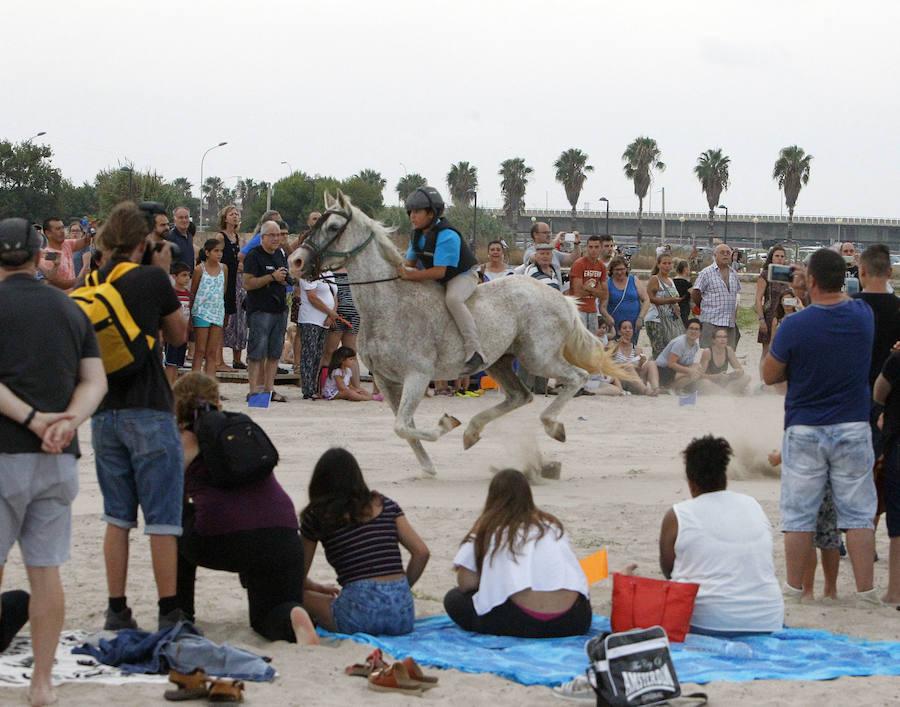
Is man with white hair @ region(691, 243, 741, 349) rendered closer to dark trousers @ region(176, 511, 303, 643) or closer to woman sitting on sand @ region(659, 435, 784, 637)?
woman sitting on sand @ region(659, 435, 784, 637)

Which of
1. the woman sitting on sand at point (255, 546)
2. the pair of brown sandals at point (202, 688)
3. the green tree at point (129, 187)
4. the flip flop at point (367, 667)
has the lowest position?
the flip flop at point (367, 667)

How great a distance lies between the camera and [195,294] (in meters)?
14.1

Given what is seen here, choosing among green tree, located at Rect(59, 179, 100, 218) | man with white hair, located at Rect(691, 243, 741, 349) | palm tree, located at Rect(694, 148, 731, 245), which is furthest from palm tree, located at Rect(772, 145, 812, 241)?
man with white hair, located at Rect(691, 243, 741, 349)

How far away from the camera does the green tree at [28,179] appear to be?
63312 millimetres

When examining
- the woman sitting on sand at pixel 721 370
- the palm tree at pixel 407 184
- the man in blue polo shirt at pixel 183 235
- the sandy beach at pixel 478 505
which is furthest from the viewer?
the palm tree at pixel 407 184

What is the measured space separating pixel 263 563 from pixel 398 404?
5045 mm

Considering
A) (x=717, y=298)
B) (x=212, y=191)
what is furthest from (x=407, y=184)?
(x=717, y=298)

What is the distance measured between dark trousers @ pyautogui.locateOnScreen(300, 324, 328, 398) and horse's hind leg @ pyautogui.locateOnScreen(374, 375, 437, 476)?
13.8ft

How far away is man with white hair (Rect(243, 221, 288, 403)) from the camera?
14023 mm

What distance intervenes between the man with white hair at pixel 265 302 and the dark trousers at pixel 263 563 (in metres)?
8.07

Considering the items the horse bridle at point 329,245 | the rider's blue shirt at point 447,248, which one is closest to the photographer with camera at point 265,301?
the horse bridle at point 329,245

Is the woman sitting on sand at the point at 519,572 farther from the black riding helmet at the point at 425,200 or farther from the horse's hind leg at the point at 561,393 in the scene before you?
the horse's hind leg at the point at 561,393

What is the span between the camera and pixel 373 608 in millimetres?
6074

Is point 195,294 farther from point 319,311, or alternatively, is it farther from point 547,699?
point 547,699
